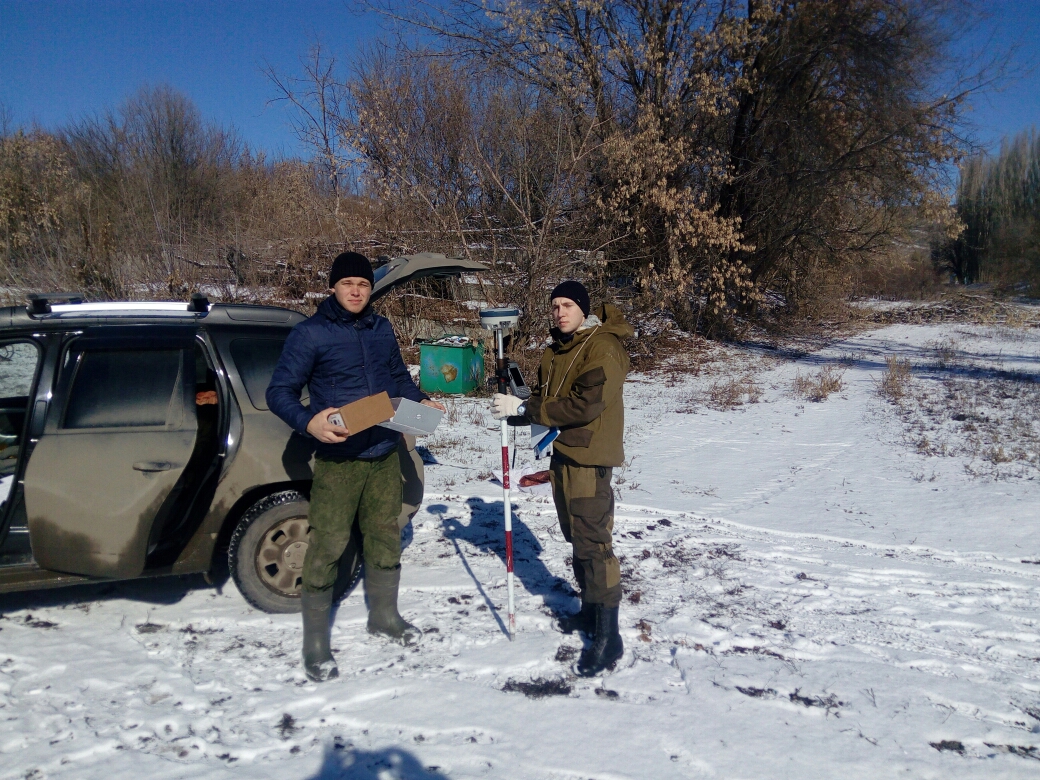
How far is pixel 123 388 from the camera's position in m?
3.87

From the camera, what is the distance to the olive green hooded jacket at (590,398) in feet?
11.5

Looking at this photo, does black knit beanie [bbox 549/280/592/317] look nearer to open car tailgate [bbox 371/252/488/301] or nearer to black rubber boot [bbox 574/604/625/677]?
open car tailgate [bbox 371/252/488/301]

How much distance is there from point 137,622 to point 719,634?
3326 mm

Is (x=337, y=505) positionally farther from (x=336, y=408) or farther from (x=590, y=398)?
(x=590, y=398)

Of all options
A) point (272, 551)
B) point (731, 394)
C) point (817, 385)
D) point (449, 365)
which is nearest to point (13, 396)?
point (272, 551)

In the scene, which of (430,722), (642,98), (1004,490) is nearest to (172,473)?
(430,722)

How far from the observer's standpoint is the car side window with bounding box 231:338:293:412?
405 centimetres

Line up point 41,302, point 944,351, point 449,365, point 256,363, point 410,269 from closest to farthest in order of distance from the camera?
point 41,302, point 256,363, point 410,269, point 449,365, point 944,351

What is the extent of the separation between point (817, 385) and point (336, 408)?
10.8 meters

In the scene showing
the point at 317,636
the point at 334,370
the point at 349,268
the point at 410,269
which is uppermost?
the point at 410,269

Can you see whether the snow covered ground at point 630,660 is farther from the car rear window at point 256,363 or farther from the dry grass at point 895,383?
the dry grass at point 895,383

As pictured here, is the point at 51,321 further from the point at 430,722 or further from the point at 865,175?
the point at 865,175

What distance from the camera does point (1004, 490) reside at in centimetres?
Answer: 662

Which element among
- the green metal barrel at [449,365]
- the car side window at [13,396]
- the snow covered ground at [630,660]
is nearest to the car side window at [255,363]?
the car side window at [13,396]
